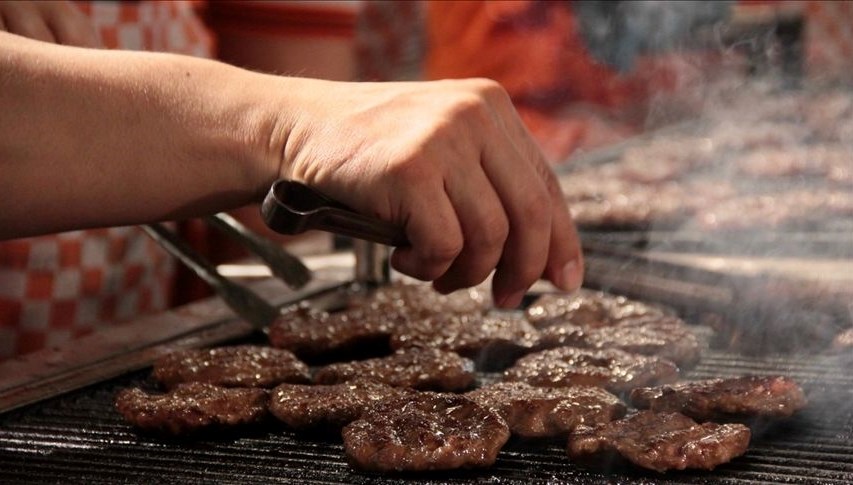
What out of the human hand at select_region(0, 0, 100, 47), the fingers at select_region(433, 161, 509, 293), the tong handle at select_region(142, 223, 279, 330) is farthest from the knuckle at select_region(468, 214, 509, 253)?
the human hand at select_region(0, 0, 100, 47)

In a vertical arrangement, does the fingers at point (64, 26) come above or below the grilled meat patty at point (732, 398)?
above

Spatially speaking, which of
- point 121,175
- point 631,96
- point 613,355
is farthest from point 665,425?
point 631,96

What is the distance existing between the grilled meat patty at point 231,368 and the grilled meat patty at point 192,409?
162mm

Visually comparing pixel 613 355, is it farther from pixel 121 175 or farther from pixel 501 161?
pixel 121 175

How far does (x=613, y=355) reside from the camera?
96.7 inches

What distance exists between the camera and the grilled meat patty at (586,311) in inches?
115

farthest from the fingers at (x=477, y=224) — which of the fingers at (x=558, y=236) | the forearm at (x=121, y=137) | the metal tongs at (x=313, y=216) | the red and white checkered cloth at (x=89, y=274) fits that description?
the red and white checkered cloth at (x=89, y=274)

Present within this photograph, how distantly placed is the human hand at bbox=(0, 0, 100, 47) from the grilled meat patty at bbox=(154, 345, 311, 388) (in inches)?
42.1

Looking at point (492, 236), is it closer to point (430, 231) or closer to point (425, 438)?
point (430, 231)

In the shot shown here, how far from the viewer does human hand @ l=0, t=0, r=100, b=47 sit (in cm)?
295

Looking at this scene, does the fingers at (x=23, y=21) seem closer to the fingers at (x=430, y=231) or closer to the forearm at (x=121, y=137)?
the forearm at (x=121, y=137)

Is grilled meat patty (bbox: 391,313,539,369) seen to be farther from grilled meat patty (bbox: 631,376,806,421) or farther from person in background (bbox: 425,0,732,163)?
person in background (bbox: 425,0,732,163)

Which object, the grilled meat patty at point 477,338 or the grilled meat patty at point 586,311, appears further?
the grilled meat patty at point 586,311

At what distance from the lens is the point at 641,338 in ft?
8.55
